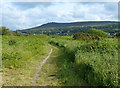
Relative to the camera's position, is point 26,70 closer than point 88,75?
No

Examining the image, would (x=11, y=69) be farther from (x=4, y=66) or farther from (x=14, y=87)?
(x=14, y=87)

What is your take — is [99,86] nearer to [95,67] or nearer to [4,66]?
[95,67]

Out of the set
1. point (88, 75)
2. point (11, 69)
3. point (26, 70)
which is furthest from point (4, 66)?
point (88, 75)

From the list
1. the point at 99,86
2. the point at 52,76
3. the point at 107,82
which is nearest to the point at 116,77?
the point at 107,82

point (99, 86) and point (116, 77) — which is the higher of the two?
point (116, 77)

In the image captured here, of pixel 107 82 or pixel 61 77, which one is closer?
pixel 107 82

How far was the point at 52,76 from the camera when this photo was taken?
10.6 metres

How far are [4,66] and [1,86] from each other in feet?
13.3

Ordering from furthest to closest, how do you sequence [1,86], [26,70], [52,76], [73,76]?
1. [26,70]
2. [52,76]
3. [73,76]
4. [1,86]

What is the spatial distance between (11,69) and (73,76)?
4312 millimetres

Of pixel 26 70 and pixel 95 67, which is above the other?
pixel 95 67

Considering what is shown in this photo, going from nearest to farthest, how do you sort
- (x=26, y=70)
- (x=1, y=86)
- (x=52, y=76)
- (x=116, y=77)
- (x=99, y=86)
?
1. (x=116, y=77)
2. (x=99, y=86)
3. (x=1, y=86)
4. (x=52, y=76)
5. (x=26, y=70)

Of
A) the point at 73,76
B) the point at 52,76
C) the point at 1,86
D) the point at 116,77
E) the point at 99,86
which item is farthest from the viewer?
the point at 52,76

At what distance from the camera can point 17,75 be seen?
34.8 feet
